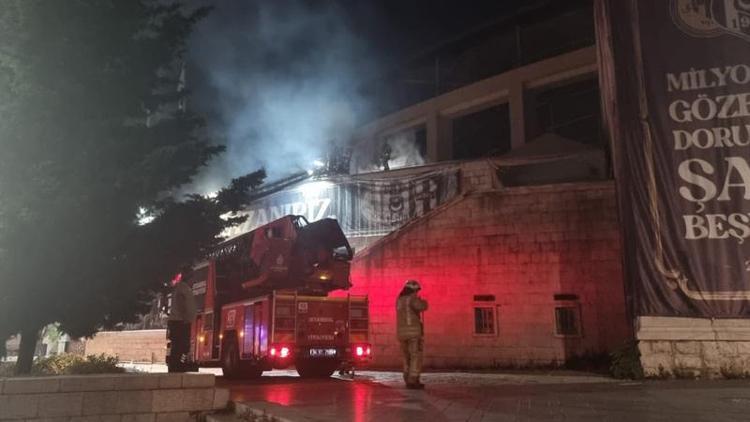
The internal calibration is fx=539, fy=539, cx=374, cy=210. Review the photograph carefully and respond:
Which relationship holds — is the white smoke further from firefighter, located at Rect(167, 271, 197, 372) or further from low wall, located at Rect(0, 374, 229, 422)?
low wall, located at Rect(0, 374, 229, 422)

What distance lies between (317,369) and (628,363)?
21.3 feet

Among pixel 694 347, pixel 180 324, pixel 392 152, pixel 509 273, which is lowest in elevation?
pixel 694 347

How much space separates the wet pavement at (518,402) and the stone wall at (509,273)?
361cm

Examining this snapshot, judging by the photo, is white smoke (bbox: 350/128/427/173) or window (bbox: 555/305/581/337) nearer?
window (bbox: 555/305/581/337)

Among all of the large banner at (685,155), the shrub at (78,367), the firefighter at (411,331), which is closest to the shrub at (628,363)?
the large banner at (685,155)

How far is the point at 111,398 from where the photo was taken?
6438mm

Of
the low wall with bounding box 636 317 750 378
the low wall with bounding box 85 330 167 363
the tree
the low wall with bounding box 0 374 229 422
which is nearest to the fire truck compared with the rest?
the tree

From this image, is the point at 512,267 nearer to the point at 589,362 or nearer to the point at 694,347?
the point at 589,362

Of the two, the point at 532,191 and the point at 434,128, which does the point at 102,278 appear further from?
the point at 434,128

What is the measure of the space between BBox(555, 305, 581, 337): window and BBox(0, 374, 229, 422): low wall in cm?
875

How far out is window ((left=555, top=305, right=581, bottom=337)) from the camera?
12852 mm

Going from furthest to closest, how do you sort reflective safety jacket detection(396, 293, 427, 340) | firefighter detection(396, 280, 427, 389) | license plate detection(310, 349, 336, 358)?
license plate detection(310, 349, 336, 358) < reflective safety jacket detection(396, 293, 427, 340) < firefighter detection(396, 280, 427, 389)

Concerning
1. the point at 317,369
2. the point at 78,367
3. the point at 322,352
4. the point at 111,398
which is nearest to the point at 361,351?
the point at 322,352

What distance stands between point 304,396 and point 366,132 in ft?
74.0
